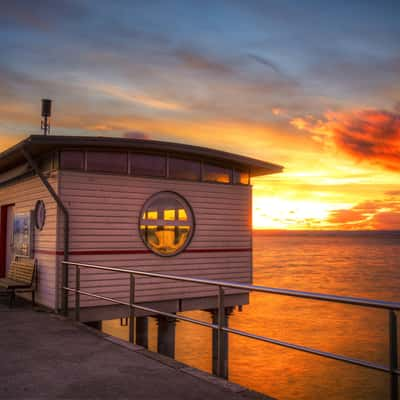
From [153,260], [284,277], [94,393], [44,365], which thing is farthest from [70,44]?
[284,277]

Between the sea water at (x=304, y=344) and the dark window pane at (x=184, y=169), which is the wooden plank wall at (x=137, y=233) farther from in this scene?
the sea water at (x=304, y=344)

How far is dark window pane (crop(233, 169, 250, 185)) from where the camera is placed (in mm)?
13234

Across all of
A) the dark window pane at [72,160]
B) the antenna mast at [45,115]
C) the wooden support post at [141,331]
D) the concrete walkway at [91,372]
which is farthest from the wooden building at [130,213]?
the concrete walkway at [91,372]

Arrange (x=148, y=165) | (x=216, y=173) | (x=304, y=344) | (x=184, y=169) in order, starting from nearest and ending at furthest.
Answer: (x=148, y=165), (x=184, y=169), (x=216, y=173), (x=304, y=344)

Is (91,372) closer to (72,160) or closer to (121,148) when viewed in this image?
(72,160)

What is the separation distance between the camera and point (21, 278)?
36.8ft

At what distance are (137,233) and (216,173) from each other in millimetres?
2988

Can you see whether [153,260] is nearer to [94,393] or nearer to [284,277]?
[94,393]

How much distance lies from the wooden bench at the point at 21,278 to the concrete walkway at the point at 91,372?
3134 millimetres

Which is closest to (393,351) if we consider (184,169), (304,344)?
(184,169)

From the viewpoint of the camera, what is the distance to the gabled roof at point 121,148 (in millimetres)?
9953

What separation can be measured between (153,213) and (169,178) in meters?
1.02

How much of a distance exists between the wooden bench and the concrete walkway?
10.3ft

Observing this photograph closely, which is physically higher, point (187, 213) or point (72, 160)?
point (72, 160)
